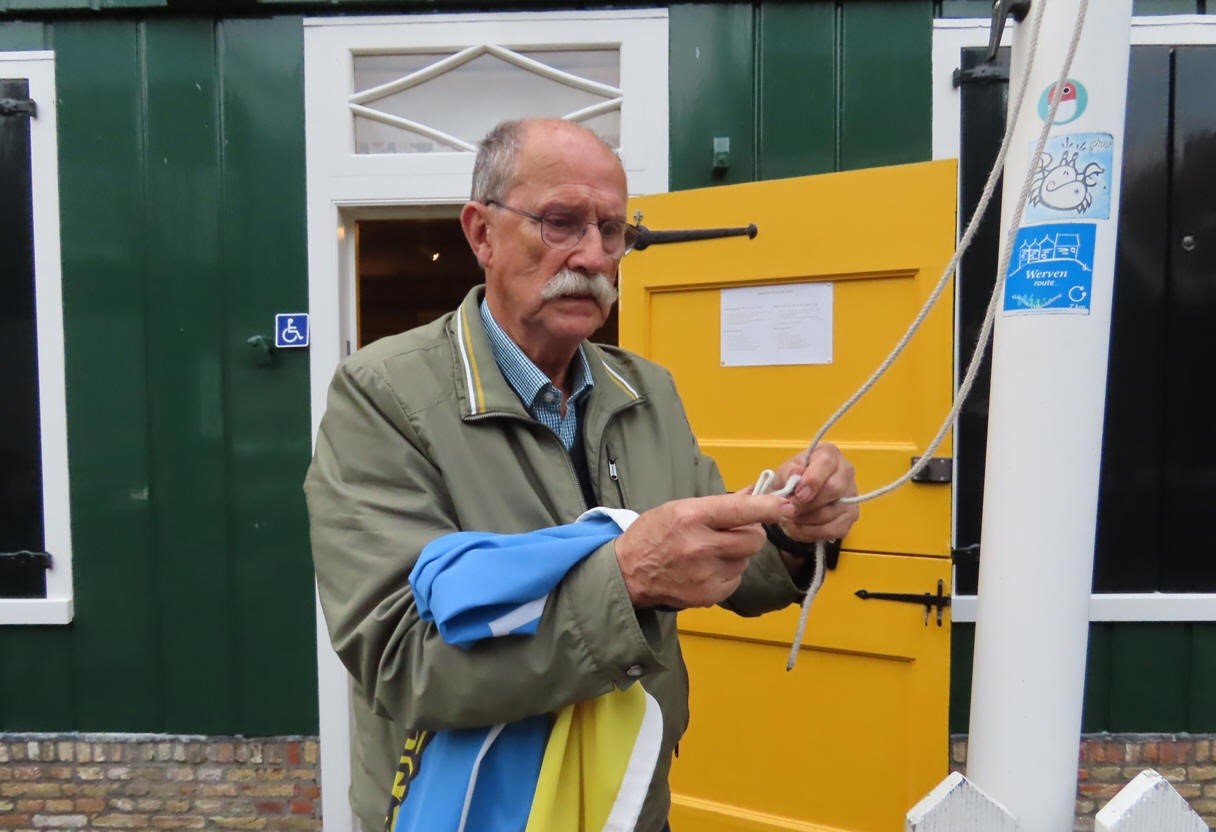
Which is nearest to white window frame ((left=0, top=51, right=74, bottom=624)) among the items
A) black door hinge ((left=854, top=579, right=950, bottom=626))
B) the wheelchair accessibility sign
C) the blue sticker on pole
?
the wheelchair accessibility sign

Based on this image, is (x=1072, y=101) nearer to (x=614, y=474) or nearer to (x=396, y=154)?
(x=614, y=474)

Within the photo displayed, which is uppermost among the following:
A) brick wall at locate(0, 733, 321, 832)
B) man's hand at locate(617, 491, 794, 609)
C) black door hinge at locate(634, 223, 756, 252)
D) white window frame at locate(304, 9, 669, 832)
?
white window frame at locate(304, 9, 669, 832)

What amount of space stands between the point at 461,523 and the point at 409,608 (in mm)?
158

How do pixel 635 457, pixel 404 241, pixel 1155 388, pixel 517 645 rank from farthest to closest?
pixel 404 241 < pixel 1155 388 < pixel 635 457 < pixel 517 645

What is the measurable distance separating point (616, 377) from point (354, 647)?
2.18ft

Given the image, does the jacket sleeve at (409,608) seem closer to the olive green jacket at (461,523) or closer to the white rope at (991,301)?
the olive green jacket at (461,523)

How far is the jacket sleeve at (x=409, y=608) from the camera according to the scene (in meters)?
0.89

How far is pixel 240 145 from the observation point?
2859mm

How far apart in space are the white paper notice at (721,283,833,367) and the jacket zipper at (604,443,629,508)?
4.58 ft

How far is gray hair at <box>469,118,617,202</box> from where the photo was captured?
4.02ft

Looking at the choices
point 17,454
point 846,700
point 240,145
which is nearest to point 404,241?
point 240,145

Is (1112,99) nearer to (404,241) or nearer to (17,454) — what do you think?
(17,454)

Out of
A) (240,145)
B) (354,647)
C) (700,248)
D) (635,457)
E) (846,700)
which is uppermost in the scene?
(240,145)

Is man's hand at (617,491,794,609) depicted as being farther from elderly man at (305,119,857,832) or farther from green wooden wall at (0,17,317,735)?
green wooden wall at (0,17,317,735)
